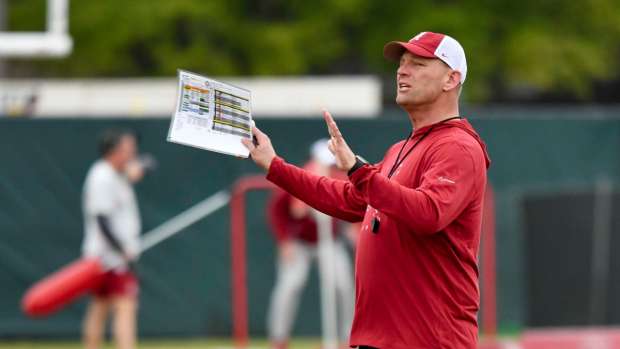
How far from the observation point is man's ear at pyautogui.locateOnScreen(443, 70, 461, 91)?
474cm

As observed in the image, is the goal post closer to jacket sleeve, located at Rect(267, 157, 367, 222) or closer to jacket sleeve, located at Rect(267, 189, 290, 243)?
jacket sleeve, located at Rect(267, 189, 290, 243)

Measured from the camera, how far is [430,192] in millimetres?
4344

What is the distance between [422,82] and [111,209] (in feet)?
16.4

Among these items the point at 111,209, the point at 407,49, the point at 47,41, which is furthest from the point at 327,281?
the point at 407,49

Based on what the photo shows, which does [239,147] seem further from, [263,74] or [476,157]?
[263,74]

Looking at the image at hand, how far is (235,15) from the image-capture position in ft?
79.1

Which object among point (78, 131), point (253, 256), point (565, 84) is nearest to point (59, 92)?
point (78, 131)

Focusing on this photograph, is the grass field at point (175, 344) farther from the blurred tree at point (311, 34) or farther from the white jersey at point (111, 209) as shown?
the blurred tree at point (311, 34)

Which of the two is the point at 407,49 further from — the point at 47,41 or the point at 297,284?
the point at 47,41

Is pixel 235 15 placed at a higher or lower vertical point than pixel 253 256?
higher

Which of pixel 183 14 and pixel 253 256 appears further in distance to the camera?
pixel 183 14

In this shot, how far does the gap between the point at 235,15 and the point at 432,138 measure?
19.8m

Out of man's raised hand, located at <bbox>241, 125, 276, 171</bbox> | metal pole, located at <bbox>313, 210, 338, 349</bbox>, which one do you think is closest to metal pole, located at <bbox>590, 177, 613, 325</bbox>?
metal pole, located at <bbox>313, 210, 338, 349</bbox>

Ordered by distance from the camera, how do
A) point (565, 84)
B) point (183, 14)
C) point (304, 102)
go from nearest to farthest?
point (304, 102) < point (183, 14) < point (565, 84)
